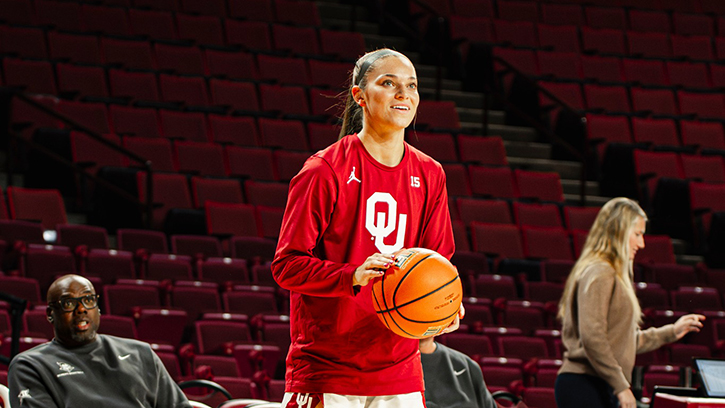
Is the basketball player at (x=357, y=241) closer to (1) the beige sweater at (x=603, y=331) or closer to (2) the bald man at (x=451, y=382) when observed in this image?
(1) the beige sweater at (x=603, y=331)

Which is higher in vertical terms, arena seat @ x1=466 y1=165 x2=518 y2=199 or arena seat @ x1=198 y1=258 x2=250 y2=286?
arena seat @ x1=466 y1=165 x2=518 y2=199

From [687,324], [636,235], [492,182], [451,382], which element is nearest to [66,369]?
[451,382]

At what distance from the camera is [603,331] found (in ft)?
10.0

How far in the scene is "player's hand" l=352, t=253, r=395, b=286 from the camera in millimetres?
1608

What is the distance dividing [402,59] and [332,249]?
414mm

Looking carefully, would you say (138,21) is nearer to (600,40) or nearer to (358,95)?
(600,40)

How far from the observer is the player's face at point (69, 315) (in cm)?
298

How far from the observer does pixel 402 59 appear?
184 cm

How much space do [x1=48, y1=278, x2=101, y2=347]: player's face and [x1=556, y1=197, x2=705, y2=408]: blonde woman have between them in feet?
5.37

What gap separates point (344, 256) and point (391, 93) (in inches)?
13.4

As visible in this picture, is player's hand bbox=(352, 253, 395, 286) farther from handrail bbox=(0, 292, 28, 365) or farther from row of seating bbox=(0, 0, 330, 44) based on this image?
row of seating bbox=(0, 0, 330, 44)

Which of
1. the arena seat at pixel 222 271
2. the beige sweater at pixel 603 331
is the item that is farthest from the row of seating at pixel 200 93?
the beige sweater at pixel 603 331

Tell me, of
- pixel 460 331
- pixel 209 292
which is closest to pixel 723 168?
pixel 460 331

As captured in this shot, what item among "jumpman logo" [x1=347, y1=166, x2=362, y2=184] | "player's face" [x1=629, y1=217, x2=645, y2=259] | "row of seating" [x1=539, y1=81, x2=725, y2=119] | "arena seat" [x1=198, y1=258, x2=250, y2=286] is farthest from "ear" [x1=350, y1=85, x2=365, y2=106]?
"row of seating" [x1=539, y1=81, x2=725, y2=119]
